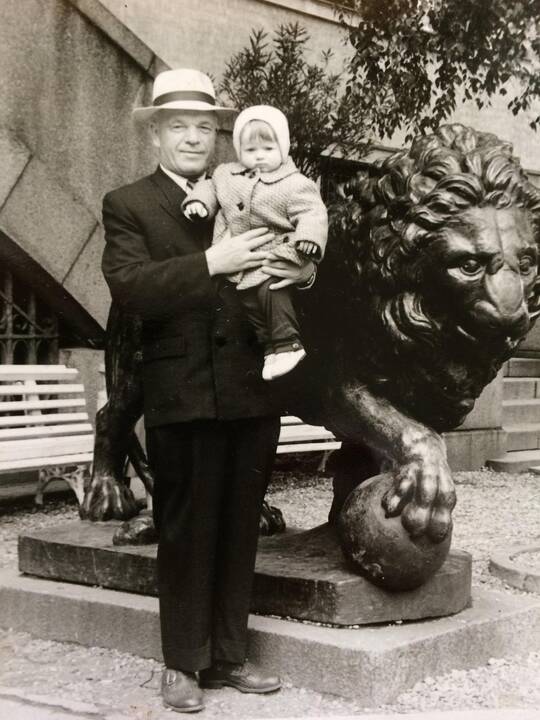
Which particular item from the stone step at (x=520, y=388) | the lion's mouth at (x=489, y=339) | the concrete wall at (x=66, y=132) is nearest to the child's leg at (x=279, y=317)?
the lion's mouth at (x=489, y=339)

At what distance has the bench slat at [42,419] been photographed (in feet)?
24.8

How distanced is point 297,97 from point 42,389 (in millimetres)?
3213

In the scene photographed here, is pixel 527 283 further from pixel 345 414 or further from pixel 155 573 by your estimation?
pixel 155 573

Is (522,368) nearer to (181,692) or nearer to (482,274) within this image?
(482,274)

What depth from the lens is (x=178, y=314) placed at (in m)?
3.60

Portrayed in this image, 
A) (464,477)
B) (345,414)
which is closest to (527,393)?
(464,477)

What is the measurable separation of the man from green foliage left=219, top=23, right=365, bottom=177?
541 cm

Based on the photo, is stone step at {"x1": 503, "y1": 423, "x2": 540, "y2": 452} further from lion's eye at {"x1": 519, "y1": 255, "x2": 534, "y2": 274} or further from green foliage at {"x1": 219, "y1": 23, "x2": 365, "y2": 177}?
lion's eye at {"x1": 519, "y1": 255, "x2": 534, "y2": 274}

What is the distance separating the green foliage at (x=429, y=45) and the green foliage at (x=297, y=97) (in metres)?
0.20

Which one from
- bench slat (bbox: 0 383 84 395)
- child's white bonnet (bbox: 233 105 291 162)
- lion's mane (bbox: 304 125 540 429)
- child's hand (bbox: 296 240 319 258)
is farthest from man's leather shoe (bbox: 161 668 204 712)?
bench slat (bbox: 0 383 84 395)

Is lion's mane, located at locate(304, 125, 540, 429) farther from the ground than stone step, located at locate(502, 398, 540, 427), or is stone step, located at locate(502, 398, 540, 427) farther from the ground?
lion's mane, located at locate(304, 125, 540, 429)

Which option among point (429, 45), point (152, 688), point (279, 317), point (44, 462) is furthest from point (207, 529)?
point (429, 45)

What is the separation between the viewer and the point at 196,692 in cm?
354

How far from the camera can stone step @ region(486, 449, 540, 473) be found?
10.0 metres
